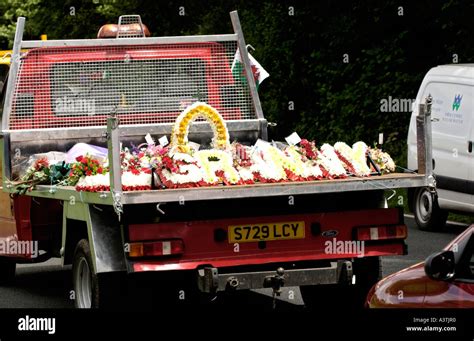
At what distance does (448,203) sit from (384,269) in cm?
400

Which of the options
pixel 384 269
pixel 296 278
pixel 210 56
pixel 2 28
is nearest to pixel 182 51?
pixel 210 56

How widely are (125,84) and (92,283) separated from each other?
3.31 meters

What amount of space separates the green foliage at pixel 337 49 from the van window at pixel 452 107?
6.89m

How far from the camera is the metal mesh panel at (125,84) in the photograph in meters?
13.0

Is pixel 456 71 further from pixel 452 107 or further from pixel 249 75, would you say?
pixel 249 75

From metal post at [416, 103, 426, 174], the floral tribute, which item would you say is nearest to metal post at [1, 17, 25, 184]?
the floral tribute

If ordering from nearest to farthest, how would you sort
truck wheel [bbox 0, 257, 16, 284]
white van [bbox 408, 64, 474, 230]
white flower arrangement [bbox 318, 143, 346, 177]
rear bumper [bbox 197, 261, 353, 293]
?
rear bumper [bbox 197, 261, 353, 293], white flower arrangement [bbox 318, 143, 346, 177], truck wheel [bbox 0, 257, 16, 284], white van [bbox 408, 64, 474, 230]

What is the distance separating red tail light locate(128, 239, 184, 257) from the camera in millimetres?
10016

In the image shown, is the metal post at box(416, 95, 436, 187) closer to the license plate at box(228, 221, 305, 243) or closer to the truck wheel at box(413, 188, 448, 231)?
the license plate at box(228, 221, 305, 243)

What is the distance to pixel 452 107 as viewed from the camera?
1742 centimetres

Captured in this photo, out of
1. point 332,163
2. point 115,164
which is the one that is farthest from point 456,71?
point 115,164

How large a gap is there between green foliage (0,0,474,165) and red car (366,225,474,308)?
17.7 meters

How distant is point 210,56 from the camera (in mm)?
13531

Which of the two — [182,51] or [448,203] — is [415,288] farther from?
[448,203]
